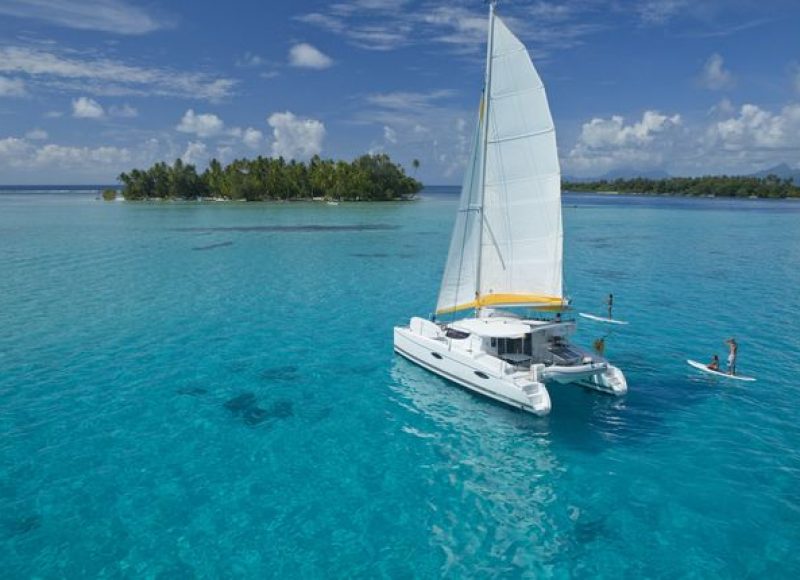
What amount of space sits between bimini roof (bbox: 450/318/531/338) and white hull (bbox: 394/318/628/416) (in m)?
0.53

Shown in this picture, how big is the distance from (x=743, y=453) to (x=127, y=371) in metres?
27.2

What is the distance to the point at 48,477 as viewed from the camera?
56.5 feet

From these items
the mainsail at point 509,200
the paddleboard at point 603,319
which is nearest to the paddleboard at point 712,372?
the paddleboard at point 603,319

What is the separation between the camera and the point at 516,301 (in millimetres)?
25078

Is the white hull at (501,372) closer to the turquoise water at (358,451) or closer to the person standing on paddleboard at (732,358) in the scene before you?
the turquoise water at (358,451)

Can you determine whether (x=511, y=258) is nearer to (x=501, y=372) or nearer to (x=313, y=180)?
(x=501, y=372)

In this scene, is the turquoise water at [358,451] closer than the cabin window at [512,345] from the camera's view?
Yes

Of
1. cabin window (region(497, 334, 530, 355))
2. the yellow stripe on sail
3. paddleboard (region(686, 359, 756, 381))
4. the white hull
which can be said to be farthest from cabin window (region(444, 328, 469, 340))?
paddleboard (region(686, 359, 756, 381))

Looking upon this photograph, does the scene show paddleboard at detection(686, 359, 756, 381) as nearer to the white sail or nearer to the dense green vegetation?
the white sail

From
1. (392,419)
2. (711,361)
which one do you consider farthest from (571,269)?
(392,419)

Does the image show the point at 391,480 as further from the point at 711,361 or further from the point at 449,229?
the point at 449,229

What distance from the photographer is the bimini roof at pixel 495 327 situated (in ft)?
74.0

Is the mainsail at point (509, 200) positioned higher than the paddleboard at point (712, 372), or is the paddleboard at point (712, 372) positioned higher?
the mainsail at point (509, 200)

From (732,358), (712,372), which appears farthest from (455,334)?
(732,358)
